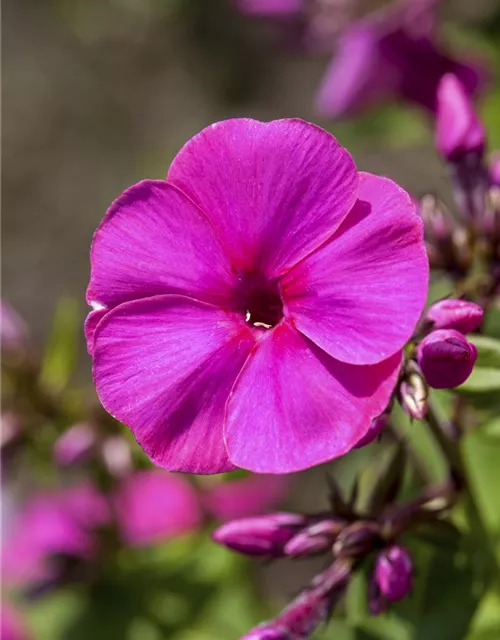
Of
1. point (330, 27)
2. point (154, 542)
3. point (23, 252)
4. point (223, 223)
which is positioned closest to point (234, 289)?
point (223, 223)

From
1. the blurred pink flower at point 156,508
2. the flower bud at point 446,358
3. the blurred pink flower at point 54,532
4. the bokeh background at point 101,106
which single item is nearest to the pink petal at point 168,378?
the flower bud at point 446,358

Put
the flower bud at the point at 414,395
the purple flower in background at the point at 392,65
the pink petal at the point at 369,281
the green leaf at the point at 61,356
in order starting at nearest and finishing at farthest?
the pink petal at the point at 369,281 → the flower bud at the point at 414,395 → the purple flower in background at the point at 392,65 → the green leaf at the point at 61,356

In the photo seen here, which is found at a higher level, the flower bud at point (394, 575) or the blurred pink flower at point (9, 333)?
the blurred pink flower at point (9, 333)

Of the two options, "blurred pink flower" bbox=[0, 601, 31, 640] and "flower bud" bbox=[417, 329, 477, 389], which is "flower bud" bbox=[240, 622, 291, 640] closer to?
"flower bud" bbox=[417, 329, 477, 389]

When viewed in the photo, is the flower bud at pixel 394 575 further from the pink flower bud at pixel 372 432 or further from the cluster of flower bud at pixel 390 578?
the pink flower bud at pixel 372 432

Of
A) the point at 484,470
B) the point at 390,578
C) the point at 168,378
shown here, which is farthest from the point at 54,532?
the point at 168,378

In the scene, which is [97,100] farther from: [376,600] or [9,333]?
[376,600]

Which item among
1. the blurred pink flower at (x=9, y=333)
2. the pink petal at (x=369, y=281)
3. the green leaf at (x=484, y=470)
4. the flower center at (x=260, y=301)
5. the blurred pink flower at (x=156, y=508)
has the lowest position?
the blurred pink flower at (x=156, y=508)
